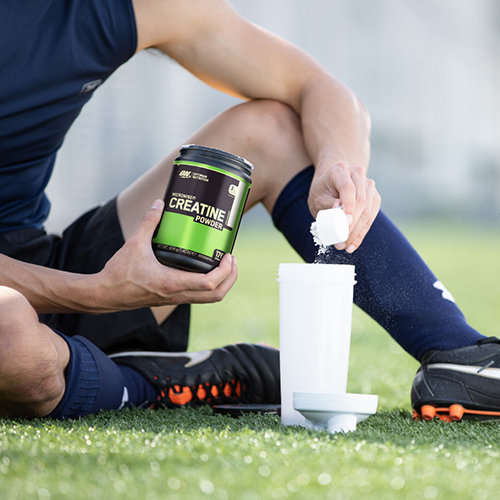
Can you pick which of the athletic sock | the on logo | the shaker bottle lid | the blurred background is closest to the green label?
the shaker bottle lid

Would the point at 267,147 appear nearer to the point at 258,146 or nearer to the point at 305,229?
the point at 258,146

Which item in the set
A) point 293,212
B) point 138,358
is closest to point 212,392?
point 138,358

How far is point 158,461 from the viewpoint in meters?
0.66

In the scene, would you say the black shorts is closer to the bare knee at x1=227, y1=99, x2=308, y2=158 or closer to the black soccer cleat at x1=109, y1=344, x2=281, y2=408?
the black soccer cleat at x1=109, y1=344, x2=281, y2=408

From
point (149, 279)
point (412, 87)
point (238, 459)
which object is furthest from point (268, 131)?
point (412, 87)

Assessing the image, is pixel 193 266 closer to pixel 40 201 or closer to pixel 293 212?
pixel 293 212

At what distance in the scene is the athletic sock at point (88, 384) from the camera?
954mm

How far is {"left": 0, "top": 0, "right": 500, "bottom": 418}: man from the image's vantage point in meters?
0.94

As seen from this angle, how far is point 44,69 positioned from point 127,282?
47cm

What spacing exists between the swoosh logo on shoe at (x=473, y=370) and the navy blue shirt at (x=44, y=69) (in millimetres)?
842

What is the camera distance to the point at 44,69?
1145 mm

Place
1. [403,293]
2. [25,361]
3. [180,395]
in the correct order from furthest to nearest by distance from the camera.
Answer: [180,395]
[403,293]
[25,361]

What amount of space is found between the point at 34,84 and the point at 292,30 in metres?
12.5

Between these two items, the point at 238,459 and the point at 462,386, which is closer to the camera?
the point at 238,459
